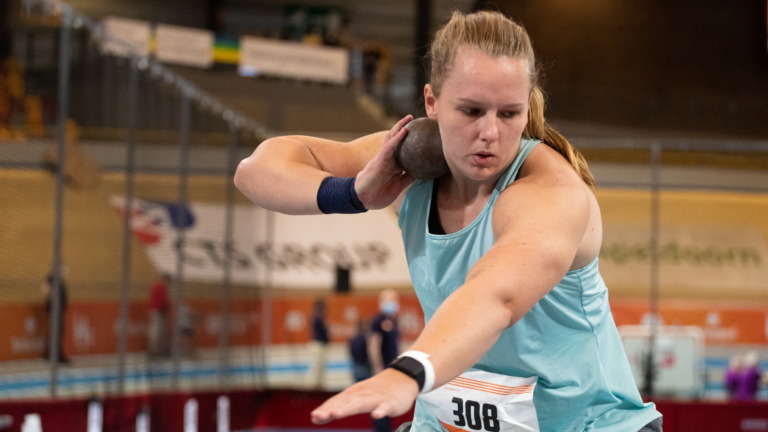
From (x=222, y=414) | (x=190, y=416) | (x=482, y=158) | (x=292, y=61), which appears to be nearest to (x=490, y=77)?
(x=482, y=158)

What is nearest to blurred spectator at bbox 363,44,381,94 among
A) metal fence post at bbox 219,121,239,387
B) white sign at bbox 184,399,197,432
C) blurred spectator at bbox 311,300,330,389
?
blurred spectator at bbox 311,300,330,389

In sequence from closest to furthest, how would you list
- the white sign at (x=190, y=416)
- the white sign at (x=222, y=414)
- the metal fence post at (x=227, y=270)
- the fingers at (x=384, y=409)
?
the fingers at (x=384, y=409) < the white sign at (x=190, y=416) < the white sign at (x=222, y=414) < the metal fence post at (x=227, y=270)

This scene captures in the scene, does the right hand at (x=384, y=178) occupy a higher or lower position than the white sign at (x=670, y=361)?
higher

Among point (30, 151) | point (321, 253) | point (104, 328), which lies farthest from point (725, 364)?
point (30, 151)

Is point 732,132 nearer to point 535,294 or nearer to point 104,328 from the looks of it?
point 104,328

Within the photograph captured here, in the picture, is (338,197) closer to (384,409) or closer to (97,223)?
(384,409)

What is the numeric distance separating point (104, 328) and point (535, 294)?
20.2ft

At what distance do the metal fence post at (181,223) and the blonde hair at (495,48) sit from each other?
6003mm

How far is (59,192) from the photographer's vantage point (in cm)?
554

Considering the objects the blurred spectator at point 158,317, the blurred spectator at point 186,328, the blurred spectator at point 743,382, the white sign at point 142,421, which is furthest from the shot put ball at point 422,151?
the blurred spectator at point 743,382

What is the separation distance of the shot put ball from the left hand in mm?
828

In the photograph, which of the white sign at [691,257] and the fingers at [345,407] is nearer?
the fingers at [345,407]

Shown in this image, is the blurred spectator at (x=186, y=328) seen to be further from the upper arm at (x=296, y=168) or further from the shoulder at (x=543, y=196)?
the shoulder at (x=543, y=196)

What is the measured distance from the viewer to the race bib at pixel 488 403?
7.02 ft
